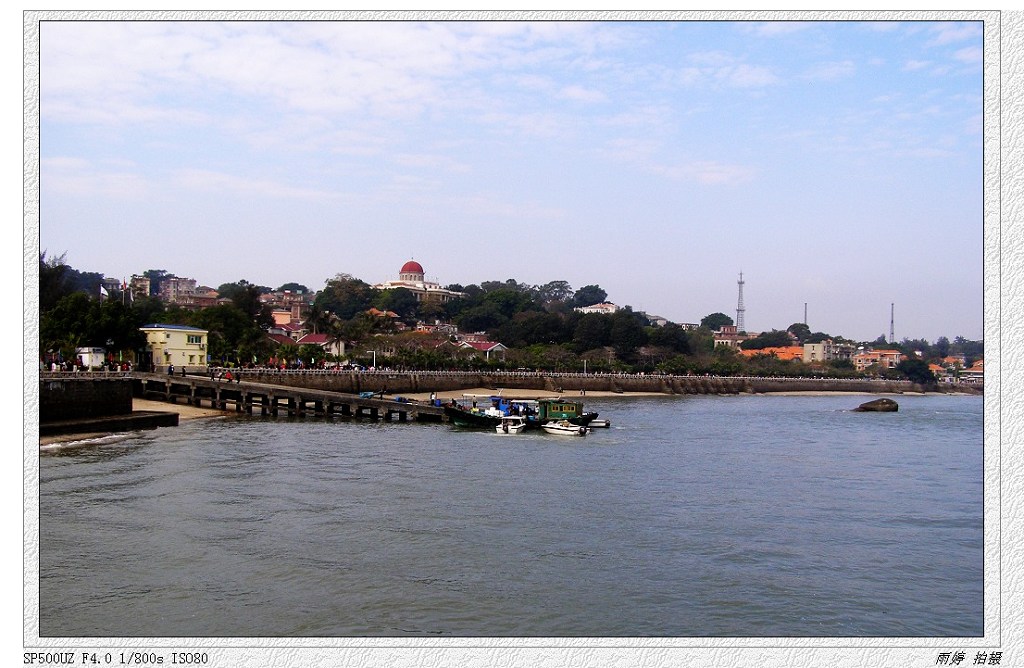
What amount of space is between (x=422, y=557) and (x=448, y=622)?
3159 mm

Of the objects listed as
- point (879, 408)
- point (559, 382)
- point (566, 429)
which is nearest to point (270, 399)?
point (566, 429)

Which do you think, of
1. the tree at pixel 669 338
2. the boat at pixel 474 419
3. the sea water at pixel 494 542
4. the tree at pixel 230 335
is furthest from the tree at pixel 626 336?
the sea water at pixel 494 542

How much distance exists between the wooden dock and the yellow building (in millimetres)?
6609

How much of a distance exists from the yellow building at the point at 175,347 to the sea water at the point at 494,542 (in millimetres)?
22287

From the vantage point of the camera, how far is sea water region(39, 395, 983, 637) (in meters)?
13.5

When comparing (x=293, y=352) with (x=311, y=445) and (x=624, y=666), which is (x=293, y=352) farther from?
(x=624, y=666)

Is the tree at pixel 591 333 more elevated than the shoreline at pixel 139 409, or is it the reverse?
the tree at pixel 591 333

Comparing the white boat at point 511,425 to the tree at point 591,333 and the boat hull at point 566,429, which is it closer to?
the boat hull at point 566,429

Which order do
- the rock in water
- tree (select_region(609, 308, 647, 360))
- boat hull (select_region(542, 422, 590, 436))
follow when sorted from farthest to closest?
tree (select_region(609, 308, 647, 360)) → the rock in water → boat hull (select_region(542, 422, 590, 436))

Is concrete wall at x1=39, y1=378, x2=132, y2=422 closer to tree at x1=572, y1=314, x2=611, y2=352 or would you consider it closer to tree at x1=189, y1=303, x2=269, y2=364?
tree at x1=189, y1=303, x2=269, y2=364

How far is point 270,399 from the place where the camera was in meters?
46.2

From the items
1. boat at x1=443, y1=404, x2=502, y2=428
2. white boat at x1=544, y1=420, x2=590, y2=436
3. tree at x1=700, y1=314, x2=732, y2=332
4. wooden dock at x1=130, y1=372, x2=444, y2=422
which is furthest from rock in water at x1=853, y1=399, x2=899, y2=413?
tree at x1=700, y1=314, x2=732, y2=332

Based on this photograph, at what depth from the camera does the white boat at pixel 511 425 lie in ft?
130

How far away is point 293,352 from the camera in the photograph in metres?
68.1
